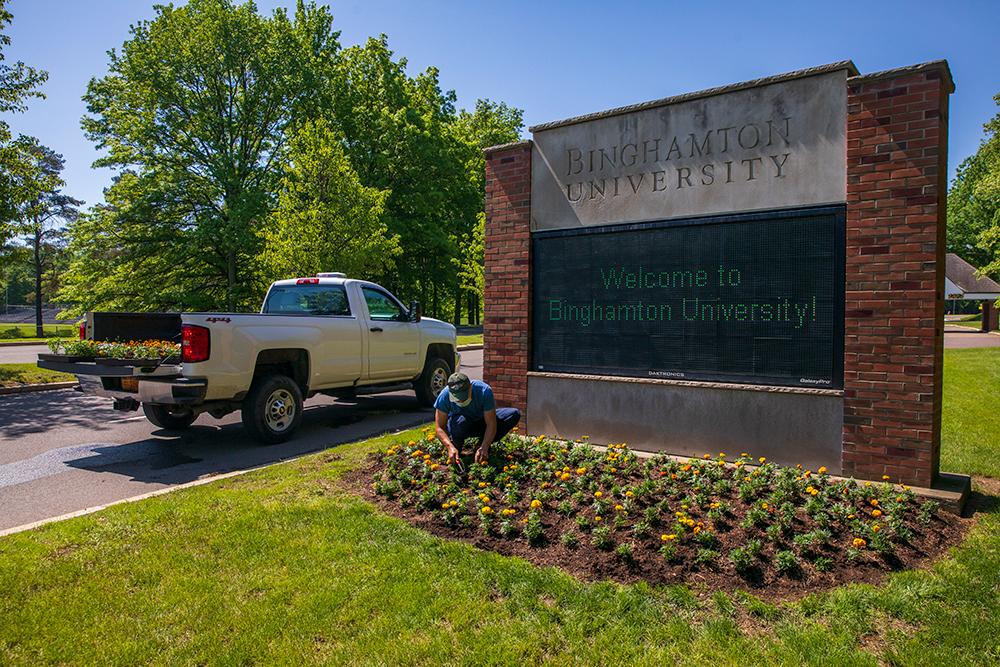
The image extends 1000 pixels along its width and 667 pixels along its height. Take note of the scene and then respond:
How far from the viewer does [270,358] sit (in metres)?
8.32

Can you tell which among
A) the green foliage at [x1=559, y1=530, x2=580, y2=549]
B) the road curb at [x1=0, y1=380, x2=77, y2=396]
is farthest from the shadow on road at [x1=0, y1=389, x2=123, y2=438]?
the green foliage at [x1=559, y1=530, x2=580, y2=549]

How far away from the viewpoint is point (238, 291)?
87.7 feet

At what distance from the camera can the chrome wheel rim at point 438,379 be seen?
11.3 meters

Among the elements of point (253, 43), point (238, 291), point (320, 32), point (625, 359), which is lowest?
point (625, 359)

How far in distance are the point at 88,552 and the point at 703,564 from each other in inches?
161

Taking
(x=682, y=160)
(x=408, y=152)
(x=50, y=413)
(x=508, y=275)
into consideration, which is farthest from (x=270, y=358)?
(x=408, y=152)

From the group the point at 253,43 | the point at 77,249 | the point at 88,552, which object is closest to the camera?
the point at 88,552

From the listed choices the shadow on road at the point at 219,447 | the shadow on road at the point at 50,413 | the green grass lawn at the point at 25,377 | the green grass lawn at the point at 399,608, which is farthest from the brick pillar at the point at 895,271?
the green grass lawn at the point at 25,377

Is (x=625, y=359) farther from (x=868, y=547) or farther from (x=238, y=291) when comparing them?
(x=238, y=291)

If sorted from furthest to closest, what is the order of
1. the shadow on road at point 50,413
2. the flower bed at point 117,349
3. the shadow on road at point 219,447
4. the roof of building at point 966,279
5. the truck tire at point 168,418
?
1. the roof of building at point 966,279
2. the shadow on road at point 50,413
3. the truck tire at point 168,418
4. the flower bed at point 117,349
5. the shadow on road at point 219,447

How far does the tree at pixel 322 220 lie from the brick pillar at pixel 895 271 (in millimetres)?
15948

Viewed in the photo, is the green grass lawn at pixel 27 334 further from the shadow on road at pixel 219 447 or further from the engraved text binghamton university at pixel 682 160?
the engraved text binghamton university at pixel 682 160

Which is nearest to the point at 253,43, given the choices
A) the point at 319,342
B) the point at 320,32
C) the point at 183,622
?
the point at 320,32

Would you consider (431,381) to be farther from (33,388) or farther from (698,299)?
(33,388)
